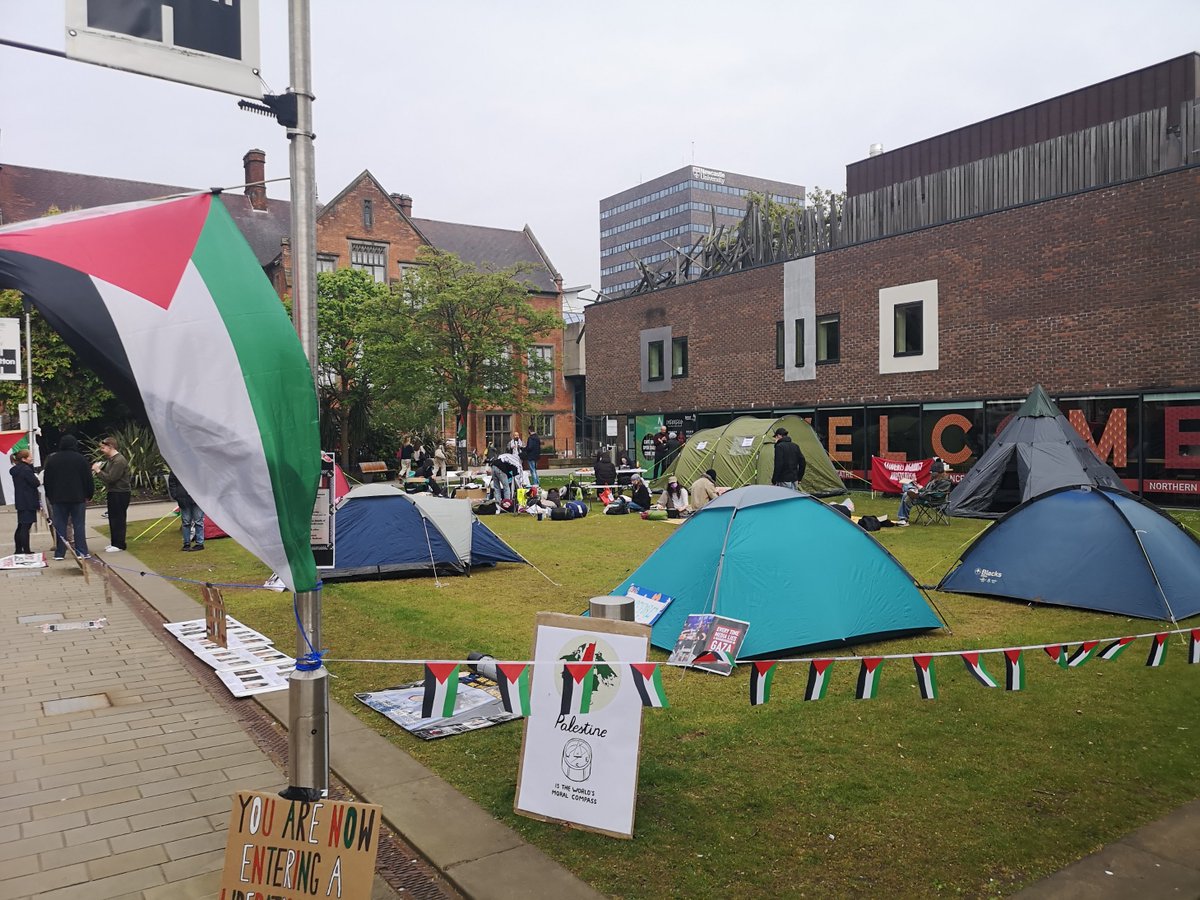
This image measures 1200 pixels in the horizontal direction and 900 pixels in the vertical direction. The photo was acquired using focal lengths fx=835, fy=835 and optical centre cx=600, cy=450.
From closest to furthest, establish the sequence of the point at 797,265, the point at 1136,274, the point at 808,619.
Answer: the point at 808,619, the point at 1136,274, the point at 797,265

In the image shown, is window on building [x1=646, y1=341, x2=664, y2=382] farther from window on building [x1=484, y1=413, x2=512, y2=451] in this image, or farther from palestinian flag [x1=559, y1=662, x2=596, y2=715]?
palestinian flag [x1=559, y1=662, x2=596, y2=715]

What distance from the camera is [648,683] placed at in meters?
4.09

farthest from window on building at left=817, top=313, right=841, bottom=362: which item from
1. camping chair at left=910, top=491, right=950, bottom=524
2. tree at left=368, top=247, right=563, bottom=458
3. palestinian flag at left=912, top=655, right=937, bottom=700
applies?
palestinian flag at left=912, top=655, right=937, bottom=700

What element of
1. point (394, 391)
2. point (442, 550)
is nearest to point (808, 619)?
point (442, 550)

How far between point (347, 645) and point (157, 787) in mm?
3025

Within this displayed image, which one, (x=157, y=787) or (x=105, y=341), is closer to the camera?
(x=105, y=341)

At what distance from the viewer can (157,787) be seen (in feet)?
16.0

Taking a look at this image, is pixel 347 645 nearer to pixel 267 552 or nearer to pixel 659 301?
pixel 267 552

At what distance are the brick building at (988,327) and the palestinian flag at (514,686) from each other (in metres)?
18.0

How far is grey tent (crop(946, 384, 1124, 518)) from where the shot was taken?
14.2 m

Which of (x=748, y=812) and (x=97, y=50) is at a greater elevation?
(x=97, y=50)

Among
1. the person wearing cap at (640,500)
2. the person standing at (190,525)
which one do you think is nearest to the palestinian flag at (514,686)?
the person standing at (190,525)

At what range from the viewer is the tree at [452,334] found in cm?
3238

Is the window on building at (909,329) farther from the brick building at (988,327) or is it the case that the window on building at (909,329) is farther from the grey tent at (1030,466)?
the grey tent at (1030,466)
